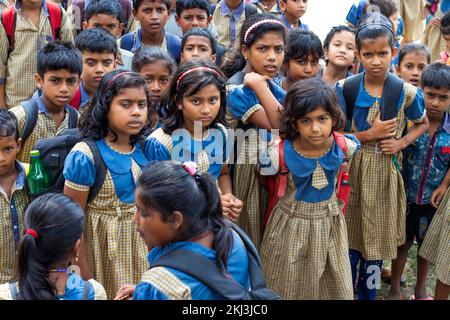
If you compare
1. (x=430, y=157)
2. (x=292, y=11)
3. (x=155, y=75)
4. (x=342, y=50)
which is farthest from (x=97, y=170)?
(x=292, y=11)

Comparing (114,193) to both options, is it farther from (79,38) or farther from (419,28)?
(419,28)

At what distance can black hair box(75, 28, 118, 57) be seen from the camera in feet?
11.7

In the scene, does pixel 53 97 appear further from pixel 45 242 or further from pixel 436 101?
pixel 436 101

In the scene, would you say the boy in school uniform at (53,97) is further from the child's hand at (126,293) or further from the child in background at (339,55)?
the child in background at (339,55)

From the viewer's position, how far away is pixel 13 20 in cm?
393

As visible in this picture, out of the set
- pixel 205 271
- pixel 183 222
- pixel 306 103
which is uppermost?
pixel 306 103

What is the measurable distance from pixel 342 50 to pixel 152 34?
130 centimetres

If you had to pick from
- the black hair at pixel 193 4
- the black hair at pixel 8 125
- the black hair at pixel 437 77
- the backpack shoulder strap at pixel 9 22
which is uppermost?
the black hair at pixel 193 4

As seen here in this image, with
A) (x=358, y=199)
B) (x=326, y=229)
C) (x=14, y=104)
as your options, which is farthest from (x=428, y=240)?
(x=14, y=104)

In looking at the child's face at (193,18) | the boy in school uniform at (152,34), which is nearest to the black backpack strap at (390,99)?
the boy in school uniform at (152,34)

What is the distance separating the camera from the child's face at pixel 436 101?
3.52 m

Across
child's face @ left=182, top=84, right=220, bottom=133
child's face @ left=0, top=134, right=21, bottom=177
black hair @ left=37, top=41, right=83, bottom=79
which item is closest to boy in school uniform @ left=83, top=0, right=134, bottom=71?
black hair @ left=37, top=41, right=83, bottom=79

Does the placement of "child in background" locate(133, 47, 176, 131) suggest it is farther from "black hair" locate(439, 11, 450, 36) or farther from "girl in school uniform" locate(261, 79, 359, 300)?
"black hair" locate(439, 11, 450, 36)

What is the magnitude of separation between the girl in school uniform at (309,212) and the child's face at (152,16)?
157 centimetres
